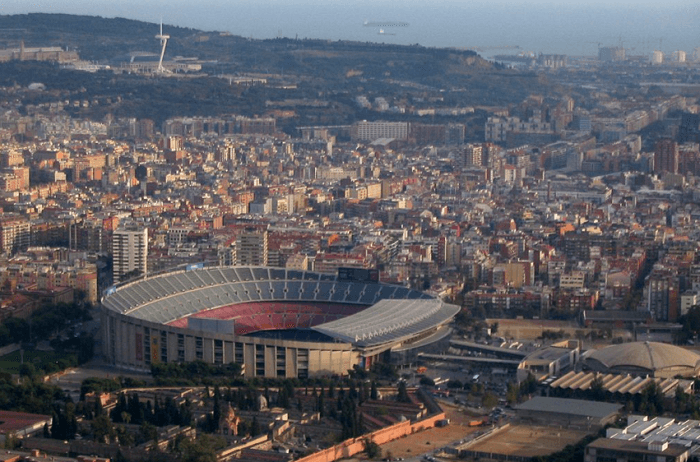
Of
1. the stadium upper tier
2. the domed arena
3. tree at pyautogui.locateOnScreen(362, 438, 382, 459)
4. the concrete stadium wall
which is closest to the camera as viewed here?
the concrete stadium wall

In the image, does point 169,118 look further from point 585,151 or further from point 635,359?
point 635,359

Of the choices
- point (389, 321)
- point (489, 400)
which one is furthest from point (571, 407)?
point (389, 321)

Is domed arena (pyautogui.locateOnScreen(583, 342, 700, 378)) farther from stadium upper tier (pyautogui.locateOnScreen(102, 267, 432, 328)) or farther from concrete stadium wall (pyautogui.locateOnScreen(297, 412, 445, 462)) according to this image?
stadium upper tier (pyautogui.locateOnScreen(102, 267, 432, 328))

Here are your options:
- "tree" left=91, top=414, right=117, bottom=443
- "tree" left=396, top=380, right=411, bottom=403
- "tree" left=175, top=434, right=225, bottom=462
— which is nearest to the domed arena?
"tree" left=396, top=380, right=411, bottom=403

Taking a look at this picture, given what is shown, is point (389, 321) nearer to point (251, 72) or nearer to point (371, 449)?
point (371, 449)

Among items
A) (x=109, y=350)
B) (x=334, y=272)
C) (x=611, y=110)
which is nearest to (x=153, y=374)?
(x=109, y=350)
